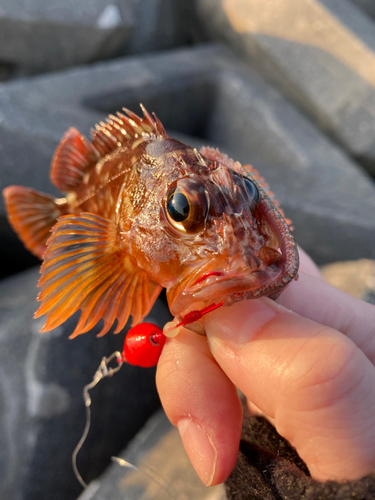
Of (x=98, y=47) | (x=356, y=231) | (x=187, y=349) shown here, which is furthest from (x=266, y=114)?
(x=187, y=349)

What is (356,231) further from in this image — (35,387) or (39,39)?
(39,39)

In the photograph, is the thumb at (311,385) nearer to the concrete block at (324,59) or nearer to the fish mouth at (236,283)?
the fish mouth at (236,283)

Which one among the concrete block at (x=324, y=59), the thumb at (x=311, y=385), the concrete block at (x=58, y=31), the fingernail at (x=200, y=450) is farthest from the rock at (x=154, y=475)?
the concrete block at (x=58, y=31)

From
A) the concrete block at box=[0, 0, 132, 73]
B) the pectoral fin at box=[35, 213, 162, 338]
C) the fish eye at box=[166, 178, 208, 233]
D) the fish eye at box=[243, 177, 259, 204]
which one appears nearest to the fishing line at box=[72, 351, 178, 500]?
the pectoral fin at box=[35, 213, 162, 338]

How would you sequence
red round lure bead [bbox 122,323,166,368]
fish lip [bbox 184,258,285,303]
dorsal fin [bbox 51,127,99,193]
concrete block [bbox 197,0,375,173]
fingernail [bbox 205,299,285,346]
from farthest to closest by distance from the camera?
concrete block [bbox 197,0,375,173] < dorsal fin [bbox 51,127,99,193] < red round lure bead [bbox 122,323,166,368] < fingernail [bbox 205,299,285,346] < fish lip [bbox 184,258,285,303]

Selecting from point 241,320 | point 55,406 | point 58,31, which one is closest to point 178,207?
point 241,320

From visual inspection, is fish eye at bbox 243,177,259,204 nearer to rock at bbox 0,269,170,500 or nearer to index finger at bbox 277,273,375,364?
index finger at bbox 277,273,375,364
